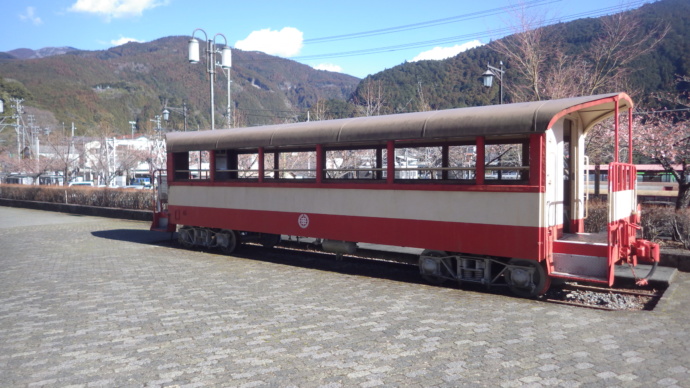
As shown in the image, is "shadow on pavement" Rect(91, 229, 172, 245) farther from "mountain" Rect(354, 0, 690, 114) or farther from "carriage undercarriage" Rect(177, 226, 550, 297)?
"mountain" Rect(354, 0, 690, 114)

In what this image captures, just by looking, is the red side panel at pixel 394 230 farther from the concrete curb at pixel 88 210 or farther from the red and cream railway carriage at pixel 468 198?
the concrete curb at pixel 88 210

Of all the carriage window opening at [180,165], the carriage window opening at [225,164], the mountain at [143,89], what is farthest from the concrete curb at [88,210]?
the mountain at [143,89]

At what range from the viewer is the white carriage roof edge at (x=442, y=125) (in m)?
7.52

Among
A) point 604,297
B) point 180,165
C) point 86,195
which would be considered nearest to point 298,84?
point 86,195

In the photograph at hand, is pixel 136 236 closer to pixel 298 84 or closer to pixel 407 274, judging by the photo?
pixel 407 274

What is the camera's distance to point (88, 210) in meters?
23.8

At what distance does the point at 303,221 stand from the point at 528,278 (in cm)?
449

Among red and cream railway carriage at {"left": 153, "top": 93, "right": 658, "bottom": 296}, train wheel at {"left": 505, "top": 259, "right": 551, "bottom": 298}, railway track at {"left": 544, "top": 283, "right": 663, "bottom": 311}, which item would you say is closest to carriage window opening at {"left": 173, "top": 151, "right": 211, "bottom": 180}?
red and cream railway carriage at {"left": 153, "top": 93, "right": 658, "bottom": 296}

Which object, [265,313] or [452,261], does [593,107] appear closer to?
[452,261]

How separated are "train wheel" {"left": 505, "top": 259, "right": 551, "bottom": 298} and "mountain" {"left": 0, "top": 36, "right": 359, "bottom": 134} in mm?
90579

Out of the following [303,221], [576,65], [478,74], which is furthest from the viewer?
[478,74]

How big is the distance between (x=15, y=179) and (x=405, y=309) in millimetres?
56458

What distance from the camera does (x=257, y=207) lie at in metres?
11.3

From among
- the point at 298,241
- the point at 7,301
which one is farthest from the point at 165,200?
the point at 7,301
